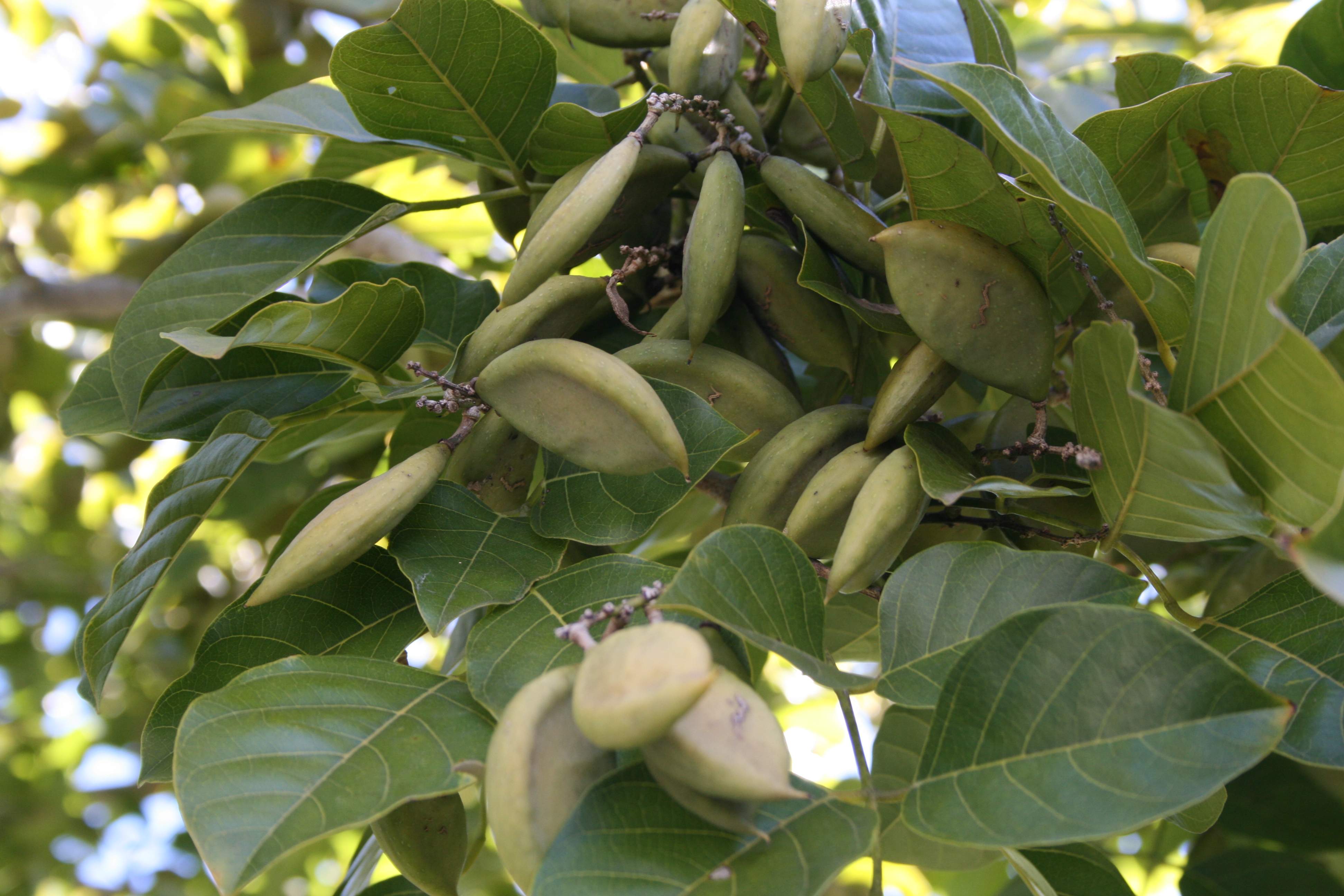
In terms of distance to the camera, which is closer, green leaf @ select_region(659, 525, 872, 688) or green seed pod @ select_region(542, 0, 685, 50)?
green leaf @ select_region(659, 525, 872, 688)

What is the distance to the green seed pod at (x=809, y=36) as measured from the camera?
560 millimetres

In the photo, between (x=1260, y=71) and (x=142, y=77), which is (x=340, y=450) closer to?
(x=142, y=77)

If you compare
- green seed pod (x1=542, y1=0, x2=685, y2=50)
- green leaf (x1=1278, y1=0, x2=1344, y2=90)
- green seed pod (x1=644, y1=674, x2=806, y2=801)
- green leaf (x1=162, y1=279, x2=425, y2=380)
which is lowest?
green leaf (x1=162, y1=279, x2=425, y2=380)

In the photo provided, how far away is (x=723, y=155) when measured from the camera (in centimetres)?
60

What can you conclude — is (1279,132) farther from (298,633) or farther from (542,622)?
(298,633)

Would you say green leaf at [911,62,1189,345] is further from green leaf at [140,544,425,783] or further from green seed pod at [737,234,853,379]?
green leaf at [140,544,425,783]

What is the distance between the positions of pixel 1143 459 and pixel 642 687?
266 mm

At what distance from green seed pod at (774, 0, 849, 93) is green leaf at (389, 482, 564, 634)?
300 millimetres

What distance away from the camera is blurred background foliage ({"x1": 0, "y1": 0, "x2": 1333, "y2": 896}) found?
1294mm

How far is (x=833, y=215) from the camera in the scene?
595 millimetres

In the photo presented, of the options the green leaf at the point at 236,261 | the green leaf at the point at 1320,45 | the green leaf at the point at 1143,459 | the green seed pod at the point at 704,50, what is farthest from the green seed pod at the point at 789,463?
the green leaf at the point at 1320,45

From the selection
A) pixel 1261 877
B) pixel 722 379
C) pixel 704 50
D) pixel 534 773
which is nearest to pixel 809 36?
pixel 704 50

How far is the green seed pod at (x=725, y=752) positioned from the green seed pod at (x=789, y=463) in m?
0.19

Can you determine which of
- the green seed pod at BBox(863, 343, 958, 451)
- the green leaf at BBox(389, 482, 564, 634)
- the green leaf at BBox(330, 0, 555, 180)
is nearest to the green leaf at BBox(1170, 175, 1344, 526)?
the green seed pod at BBox(863, 343, 958, 451)
